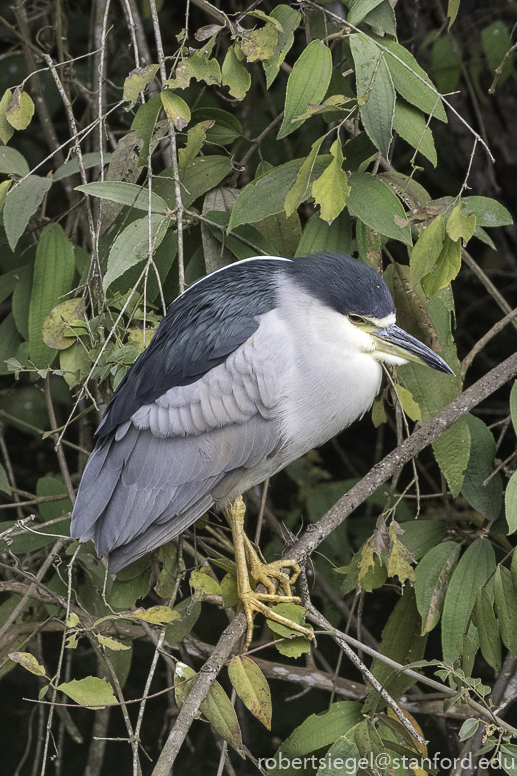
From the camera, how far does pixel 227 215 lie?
1.45 metres

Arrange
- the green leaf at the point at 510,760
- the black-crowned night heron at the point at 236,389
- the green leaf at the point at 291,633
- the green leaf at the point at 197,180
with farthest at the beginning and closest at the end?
the green leaf at the point at 197,180
the black-crowned night heron at the point at 236,389
the green leaf at the point at 291,633
the green leaf at the point at 510,760

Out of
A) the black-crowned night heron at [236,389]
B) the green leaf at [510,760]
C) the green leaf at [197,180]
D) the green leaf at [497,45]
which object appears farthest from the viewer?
the green leaf at [497,45]

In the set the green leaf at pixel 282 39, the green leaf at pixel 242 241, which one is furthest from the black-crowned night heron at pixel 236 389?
the green leaf at pixel 282 39

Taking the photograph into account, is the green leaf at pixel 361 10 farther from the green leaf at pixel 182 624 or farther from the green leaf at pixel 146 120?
the green leaf at pixel 182 624

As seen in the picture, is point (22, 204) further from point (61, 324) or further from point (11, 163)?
point (61, 324)

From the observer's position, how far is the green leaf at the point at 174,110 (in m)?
1.21

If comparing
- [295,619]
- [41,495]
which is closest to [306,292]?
[295,619]

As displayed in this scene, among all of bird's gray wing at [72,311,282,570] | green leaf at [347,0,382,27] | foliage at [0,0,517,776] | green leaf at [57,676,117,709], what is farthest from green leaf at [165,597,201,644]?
green leaf at [347,0,382,27]

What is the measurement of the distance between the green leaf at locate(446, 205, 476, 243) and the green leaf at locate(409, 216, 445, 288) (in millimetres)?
42

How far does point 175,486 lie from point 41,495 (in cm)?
51

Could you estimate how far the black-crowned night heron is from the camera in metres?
1.28

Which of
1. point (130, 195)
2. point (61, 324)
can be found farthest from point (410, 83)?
point (61, 324)

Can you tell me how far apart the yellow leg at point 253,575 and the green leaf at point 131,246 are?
50 centimetres

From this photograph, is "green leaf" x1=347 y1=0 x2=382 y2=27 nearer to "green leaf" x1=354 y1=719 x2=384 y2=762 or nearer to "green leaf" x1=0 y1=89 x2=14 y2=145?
"green leaf" x1=0 y1=89 x2=14 y2=145
